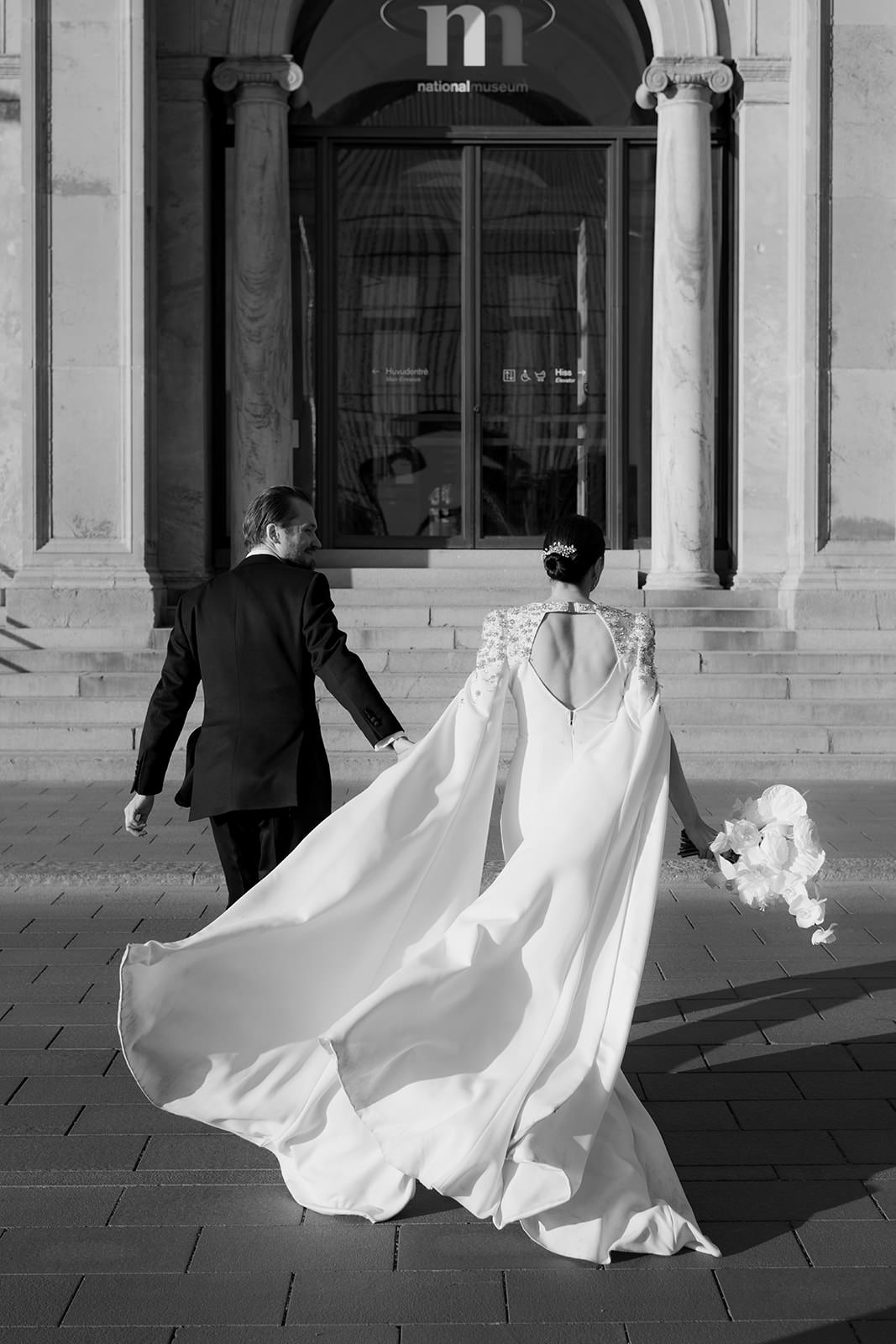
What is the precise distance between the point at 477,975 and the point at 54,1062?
1.90m

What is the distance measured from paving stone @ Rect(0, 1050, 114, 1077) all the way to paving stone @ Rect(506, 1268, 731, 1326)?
6.68 ft

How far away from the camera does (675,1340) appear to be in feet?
11.0

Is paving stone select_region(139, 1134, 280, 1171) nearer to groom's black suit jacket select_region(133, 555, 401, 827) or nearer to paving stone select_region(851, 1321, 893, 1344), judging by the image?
groom's black suit jacket select_region(133, 555, 401, 827)

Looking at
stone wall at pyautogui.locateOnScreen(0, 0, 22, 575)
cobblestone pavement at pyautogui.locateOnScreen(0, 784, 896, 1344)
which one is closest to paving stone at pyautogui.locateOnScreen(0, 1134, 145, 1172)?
cobblestone pavement at pyautogui.locateOnScreen(0, 784, 896, 1344)

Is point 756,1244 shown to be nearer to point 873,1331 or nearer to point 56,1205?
point 873,1331

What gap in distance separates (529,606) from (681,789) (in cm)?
65

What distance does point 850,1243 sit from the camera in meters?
3.86

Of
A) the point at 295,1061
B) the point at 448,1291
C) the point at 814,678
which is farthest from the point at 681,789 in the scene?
the point at 814,678

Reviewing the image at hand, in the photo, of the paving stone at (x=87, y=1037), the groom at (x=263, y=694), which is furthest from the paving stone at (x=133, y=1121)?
the groom at (x=263, y=694)

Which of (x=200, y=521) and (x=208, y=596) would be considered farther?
(x=200, y=521)

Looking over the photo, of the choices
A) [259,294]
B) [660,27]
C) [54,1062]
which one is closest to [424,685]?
[259,294]

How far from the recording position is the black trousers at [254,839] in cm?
543

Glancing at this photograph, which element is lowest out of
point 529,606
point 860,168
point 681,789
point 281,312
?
point 681,789

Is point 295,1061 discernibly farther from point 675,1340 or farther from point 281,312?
point 281,312
